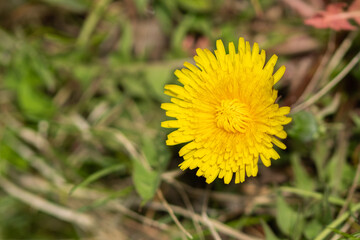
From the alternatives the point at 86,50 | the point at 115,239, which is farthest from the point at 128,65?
the point at 115,239

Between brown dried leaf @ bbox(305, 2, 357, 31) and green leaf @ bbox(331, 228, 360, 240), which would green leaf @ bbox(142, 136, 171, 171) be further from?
brown dried leaf @ bbox(305, 2, 357, 31)

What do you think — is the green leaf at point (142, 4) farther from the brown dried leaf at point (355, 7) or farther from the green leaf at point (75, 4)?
the brown dried leaf at point (355, 7)

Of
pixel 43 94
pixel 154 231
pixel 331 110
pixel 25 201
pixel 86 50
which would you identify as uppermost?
pixel 331 110

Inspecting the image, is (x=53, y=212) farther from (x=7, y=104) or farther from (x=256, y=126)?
(x=256, y=126)

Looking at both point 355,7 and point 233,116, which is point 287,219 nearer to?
point 233,116

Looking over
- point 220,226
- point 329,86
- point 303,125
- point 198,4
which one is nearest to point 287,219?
point 220,226

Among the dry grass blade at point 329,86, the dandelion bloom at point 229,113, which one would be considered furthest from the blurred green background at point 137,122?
the dandelion bloom at point 229,113
